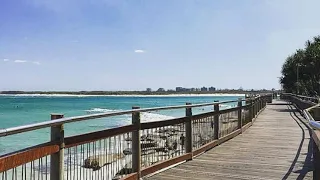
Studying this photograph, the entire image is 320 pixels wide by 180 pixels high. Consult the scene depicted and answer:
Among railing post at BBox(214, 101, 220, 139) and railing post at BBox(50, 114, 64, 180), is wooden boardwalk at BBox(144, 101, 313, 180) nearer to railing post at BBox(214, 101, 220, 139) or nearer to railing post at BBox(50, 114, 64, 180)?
railing post at BBox(214, 101, 220, 139)

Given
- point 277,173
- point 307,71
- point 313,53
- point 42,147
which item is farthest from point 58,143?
point 307,71

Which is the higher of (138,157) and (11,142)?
(138,157)

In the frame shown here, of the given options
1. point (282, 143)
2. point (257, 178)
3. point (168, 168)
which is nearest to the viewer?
point (257, 178)

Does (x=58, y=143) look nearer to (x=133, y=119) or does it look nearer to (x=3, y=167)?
(x=3, y=167)

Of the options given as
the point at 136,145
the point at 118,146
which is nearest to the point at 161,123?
the point at 118,146

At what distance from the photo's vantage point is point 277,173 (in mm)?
6398

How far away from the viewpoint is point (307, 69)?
34938 mm

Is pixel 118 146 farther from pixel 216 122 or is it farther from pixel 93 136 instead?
pixel 216 122

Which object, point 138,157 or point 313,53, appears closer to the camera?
point 138,157

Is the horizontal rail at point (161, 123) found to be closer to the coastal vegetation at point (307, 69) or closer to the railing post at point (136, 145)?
the railing post at point (136, 145)

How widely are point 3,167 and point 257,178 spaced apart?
4.15 meters

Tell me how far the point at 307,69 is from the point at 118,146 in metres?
32.1

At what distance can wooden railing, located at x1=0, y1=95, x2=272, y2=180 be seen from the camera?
3658 mm

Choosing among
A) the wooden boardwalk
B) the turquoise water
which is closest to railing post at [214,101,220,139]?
the wooden boardwalk
